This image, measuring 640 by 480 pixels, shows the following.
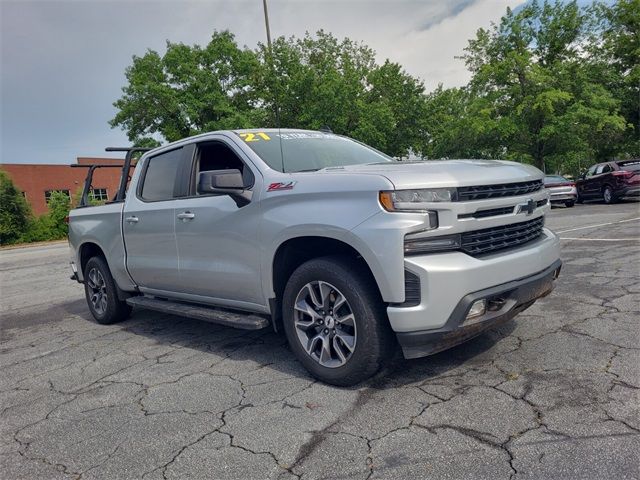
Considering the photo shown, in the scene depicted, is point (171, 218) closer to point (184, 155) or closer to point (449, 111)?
point (184, 155)

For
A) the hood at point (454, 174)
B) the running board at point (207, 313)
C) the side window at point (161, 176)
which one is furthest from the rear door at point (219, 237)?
the hood at point (454, 174)

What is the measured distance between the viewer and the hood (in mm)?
2961

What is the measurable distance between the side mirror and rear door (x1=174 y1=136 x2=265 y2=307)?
6 centimetres

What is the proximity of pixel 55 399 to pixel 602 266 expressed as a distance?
6.45m

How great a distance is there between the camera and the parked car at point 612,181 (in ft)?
56.2

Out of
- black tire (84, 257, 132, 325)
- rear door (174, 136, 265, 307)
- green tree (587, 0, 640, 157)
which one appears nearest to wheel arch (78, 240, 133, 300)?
black tire (84, 257, 132, 325)

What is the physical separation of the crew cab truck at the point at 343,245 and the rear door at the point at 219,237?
0.01 m

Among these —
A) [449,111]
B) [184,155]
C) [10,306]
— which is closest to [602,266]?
[184,155]

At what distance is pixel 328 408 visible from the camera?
3.07 m

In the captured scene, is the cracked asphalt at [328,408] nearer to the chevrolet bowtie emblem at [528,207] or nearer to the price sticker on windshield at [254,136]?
the chevrolet bowtie emblem at [528,207]

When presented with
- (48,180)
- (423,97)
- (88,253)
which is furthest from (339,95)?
(48,180)

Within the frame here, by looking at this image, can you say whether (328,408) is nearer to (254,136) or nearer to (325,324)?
(325,324)

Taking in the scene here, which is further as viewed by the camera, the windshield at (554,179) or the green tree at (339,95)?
the green tree at (339,95)

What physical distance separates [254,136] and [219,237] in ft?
3.09
